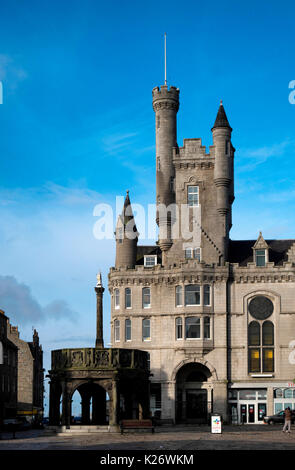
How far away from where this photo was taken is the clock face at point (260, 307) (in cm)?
7806

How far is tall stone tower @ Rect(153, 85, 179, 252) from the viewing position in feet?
275

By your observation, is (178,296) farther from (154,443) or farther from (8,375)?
(154,443)

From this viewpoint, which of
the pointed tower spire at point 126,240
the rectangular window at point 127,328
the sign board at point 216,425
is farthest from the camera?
the pointed tower spire at point 126,240

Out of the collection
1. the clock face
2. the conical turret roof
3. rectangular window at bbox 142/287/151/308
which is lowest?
the clock face

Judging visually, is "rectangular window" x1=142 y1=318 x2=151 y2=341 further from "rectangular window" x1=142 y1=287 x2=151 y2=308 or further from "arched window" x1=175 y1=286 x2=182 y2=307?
"arched window" x1=175 y1=286 x2=182 y2=307

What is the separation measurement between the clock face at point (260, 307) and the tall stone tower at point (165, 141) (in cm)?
1280

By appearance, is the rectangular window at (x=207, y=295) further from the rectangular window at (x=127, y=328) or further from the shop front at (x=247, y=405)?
the shop front at (x=247, y=405)

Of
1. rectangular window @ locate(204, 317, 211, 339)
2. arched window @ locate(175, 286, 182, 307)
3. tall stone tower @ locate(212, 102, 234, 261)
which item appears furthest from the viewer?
tall stone tower @ locate(212, 102, 234, 261)

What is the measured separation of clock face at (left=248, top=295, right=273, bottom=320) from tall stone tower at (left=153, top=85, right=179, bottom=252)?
12801 mm

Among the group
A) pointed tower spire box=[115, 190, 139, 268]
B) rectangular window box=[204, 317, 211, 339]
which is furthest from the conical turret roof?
rectangular window box=[204, 317, 211, 339]

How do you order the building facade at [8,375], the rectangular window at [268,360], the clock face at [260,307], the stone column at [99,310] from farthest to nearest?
the building facade at [8,375]
the clock face at [260,307]
the rectangular window at [268,360]
the stone column at [99,310]

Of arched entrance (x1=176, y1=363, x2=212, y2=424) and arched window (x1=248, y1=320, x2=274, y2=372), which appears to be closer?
arched window (x1=248, y1=320, x2=274, y2=372)

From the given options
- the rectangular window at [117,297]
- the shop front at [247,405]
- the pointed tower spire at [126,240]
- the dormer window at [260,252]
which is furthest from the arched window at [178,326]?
the dormer window at [260,252]
